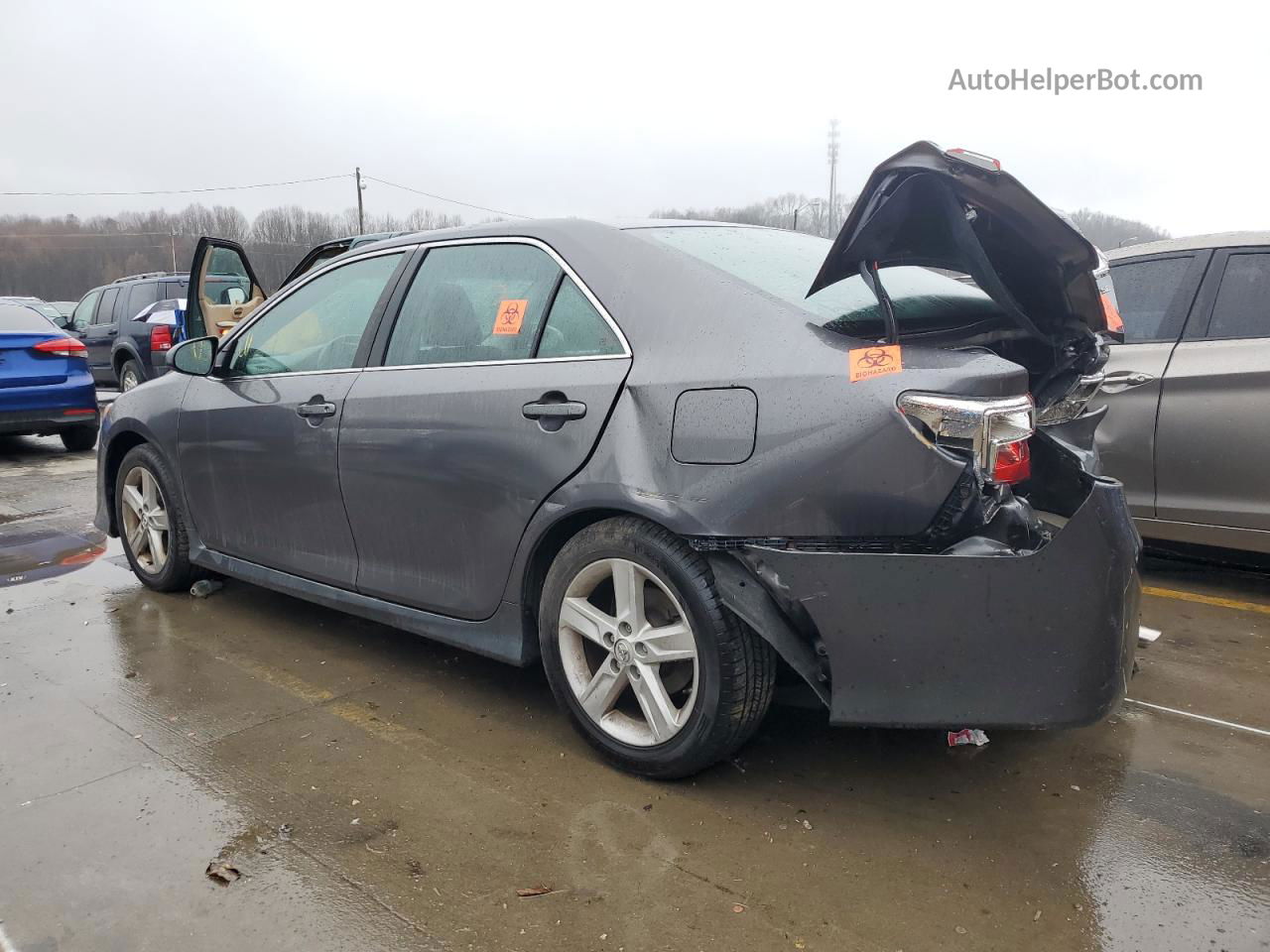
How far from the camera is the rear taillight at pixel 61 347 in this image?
9156 mm

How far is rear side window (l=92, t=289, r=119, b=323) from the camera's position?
15.5 metres

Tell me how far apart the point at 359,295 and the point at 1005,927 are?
2965mm

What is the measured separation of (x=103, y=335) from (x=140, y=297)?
3.69ft

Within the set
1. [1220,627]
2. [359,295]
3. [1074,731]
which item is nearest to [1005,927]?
[1074,731]

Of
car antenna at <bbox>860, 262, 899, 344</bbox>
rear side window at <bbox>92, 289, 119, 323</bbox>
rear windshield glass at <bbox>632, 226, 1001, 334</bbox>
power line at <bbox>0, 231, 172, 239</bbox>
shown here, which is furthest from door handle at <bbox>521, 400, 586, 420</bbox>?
power line at <bbox>0, 231, 172, 239</bbox>

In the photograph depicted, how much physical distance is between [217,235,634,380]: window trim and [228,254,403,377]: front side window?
3 cm

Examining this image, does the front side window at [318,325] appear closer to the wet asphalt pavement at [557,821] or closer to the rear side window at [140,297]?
the wet asphalt pavement at [557,821]

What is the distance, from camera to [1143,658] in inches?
146

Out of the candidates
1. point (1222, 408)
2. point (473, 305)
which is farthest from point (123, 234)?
point (1222, 408)

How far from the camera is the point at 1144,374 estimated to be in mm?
4539

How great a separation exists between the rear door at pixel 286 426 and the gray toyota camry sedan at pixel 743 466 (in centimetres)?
3

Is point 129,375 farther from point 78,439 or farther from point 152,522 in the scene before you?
point 152,522

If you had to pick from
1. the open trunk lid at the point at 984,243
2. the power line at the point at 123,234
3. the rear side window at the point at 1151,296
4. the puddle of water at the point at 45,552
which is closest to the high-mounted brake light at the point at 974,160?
the open trunk lid at the point at 984,243

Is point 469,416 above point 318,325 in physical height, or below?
below
